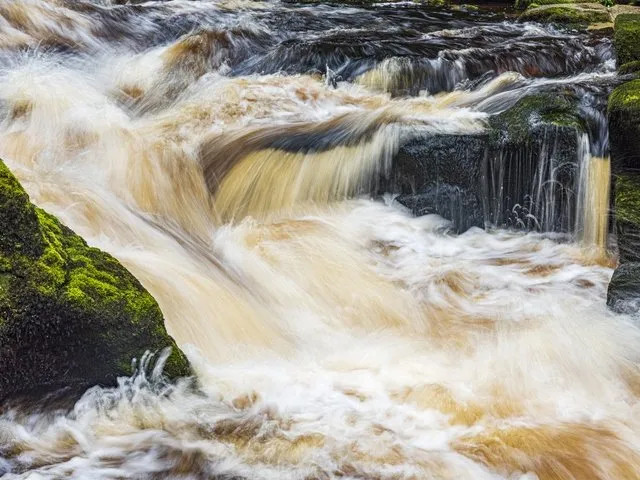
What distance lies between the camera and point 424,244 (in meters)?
6.14

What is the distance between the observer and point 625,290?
443 centimetres

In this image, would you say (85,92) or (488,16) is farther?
(488,16)

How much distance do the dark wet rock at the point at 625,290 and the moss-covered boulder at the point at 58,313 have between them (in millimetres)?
3095

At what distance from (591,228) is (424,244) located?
1627mm

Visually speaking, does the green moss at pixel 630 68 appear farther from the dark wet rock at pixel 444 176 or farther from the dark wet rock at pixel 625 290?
the dark wet rock at pixel 625 290

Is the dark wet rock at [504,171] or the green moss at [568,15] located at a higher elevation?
the green moss at [568,15]

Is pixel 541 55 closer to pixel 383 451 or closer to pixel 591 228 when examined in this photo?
pixel 591 228

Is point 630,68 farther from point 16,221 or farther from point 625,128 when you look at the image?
point 16,221

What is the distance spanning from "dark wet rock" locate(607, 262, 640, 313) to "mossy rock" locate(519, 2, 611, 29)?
867cm

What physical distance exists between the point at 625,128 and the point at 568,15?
7588mm

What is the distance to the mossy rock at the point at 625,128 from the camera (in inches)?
224

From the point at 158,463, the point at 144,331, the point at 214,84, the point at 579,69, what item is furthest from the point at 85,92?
the point at 579,69

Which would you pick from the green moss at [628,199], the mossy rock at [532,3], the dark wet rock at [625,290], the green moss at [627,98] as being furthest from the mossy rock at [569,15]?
the dark wet rock at [625,290]

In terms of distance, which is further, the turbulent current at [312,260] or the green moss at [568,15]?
the green moss at [568,15]
